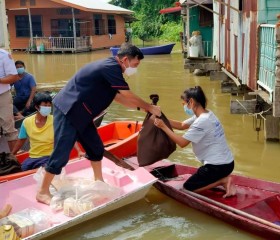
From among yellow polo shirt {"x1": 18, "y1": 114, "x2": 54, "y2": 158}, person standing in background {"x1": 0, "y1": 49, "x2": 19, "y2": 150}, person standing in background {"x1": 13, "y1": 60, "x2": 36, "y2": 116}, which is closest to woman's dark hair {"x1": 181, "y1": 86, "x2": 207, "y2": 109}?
yellow polo shirt {"x1": 18, "y1": 114, "x2": 54, "y2": 158}

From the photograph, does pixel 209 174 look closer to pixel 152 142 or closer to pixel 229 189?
pixel 229 189

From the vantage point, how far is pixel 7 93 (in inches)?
266

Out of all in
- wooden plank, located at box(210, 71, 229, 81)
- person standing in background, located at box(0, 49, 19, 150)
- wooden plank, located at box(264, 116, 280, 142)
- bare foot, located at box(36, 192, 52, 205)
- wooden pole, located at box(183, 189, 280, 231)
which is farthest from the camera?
wooden plank, located at box(210, 71, 229, 81)

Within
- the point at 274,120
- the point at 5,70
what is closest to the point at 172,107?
the point at 274,120

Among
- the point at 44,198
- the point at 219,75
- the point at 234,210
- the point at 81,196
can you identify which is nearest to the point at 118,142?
the point at 81,196

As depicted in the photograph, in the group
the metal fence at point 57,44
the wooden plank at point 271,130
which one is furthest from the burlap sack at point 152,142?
the metal fence at point 57,44

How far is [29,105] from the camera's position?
330 inches

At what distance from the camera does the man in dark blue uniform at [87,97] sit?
15.5 ft

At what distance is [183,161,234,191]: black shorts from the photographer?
5.01 metres

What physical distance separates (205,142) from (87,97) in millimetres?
1371

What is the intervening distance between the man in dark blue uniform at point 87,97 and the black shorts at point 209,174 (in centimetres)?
92

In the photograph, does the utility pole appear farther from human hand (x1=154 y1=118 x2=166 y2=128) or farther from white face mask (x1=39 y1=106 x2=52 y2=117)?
human hand (x1=154 y1=118 x2=166 y2=128)

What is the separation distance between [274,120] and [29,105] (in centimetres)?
436

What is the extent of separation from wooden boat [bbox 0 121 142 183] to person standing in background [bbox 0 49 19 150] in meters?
0.77
